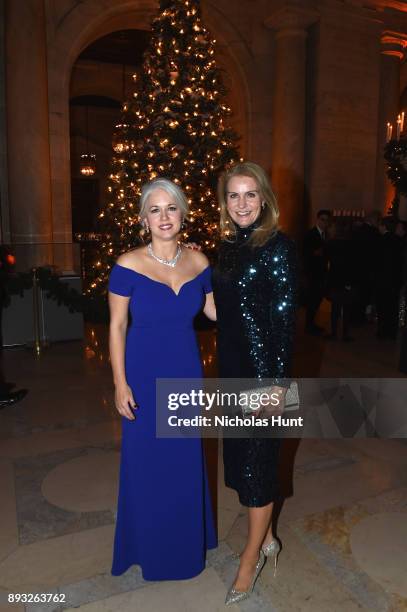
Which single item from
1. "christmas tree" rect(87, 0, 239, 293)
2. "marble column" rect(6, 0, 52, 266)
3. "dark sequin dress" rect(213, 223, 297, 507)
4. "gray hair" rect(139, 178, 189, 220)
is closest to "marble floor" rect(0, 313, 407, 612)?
"dark sequin dress" rect(213, 223, 297, 507)

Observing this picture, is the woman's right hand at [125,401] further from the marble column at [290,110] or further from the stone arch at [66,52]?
the marble column at [290,110]

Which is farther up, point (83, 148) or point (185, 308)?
point (83, 148)

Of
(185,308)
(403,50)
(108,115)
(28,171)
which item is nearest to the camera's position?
(185,308)

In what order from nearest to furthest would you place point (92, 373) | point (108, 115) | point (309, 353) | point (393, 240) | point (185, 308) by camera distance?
point (185, 308), point (92, 373), point (309, 353), point (393, 240), point (108, 115)

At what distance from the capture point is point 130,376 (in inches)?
96.4

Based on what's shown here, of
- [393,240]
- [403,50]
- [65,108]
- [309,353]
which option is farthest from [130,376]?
[403,50]

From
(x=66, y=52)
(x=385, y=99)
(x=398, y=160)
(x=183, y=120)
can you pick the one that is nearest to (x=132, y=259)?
(x=398, y=160)

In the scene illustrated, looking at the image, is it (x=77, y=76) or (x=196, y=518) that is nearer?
(x=196, y=518)

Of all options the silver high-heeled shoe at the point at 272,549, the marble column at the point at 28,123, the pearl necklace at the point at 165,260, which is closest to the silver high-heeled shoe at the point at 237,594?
the silver high-heeled shoe at the point at 272,549

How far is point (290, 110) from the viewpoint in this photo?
10703 mm

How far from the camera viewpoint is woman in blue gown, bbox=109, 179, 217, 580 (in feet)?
7.80

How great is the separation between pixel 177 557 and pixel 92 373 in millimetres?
3681

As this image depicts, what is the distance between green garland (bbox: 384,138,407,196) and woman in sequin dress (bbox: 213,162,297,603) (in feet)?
16.4

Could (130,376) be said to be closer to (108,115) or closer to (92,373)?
(92,373)
